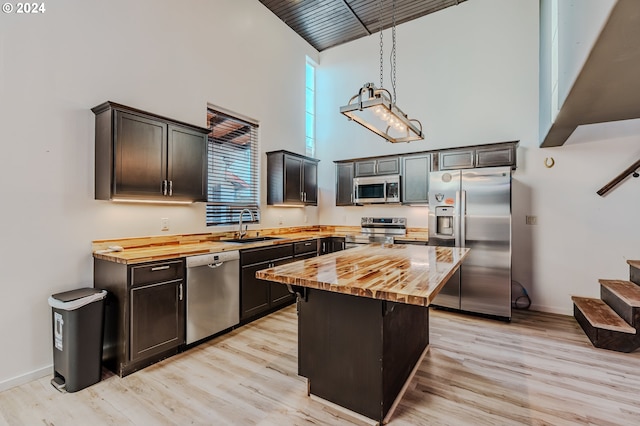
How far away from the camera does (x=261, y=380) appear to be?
2.36 m

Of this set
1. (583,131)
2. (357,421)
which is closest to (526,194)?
(583,131)

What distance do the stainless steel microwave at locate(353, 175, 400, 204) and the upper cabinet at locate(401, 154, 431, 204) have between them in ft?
0.41

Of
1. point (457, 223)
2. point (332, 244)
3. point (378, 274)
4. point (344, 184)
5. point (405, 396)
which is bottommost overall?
point (405, 396)

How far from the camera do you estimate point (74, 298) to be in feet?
7.38

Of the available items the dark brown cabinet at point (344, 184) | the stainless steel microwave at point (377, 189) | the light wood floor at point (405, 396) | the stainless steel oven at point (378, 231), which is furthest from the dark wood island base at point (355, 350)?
the dark brown cabinet at point (344, 184)

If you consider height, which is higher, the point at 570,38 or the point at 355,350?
the point at 570,38

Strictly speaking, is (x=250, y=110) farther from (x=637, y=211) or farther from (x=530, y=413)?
(x=637, y=211)

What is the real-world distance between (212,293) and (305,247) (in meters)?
1.72

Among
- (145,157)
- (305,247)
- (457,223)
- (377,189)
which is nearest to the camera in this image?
(145,157)

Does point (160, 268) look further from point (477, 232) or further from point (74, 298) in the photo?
point (477, 232)

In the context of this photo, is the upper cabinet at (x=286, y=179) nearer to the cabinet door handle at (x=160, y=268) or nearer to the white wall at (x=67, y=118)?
the white wall at (x=67, y=118)

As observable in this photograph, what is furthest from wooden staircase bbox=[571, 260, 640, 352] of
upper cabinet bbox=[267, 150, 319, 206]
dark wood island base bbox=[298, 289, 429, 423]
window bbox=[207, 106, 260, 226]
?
window bbox=[207, 106, 260, 226]

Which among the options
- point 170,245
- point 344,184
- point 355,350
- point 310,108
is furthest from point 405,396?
point 310,108

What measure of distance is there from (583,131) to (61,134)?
5737mm
